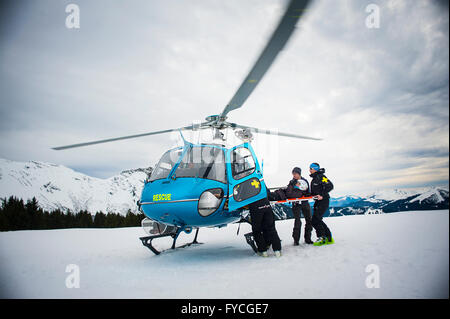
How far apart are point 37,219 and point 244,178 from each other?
39.1 meters

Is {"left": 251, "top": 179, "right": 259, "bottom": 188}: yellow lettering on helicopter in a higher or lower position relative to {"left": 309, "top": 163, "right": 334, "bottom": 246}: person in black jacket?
higher

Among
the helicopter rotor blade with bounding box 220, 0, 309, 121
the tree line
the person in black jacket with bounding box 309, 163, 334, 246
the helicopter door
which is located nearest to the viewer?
the helicopter rotor blade with bounding box 220, 0, 309, 121

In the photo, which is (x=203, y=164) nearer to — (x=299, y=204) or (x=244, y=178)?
(x=244, y=178)

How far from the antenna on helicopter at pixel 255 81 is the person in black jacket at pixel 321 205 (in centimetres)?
103

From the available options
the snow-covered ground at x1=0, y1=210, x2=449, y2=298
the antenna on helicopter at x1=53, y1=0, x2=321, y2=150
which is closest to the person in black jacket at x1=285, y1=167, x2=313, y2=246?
the snow-covered ground at x1=0, y1=210, x2=449, y2=298

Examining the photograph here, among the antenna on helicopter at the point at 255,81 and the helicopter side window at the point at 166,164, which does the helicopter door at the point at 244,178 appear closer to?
the antenna on helicopter at the point at 255,81

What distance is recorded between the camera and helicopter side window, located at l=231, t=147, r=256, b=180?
534 cm

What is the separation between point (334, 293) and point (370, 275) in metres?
0.74

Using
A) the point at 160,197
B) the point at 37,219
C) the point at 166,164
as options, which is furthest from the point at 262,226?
the point at 37,219

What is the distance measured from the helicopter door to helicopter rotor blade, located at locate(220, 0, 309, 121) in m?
1.57

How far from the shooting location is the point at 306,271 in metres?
3.69

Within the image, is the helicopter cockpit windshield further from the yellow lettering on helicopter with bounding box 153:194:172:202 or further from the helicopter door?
the yellow lettering on helicopter with bounding box 153:194:172:202
